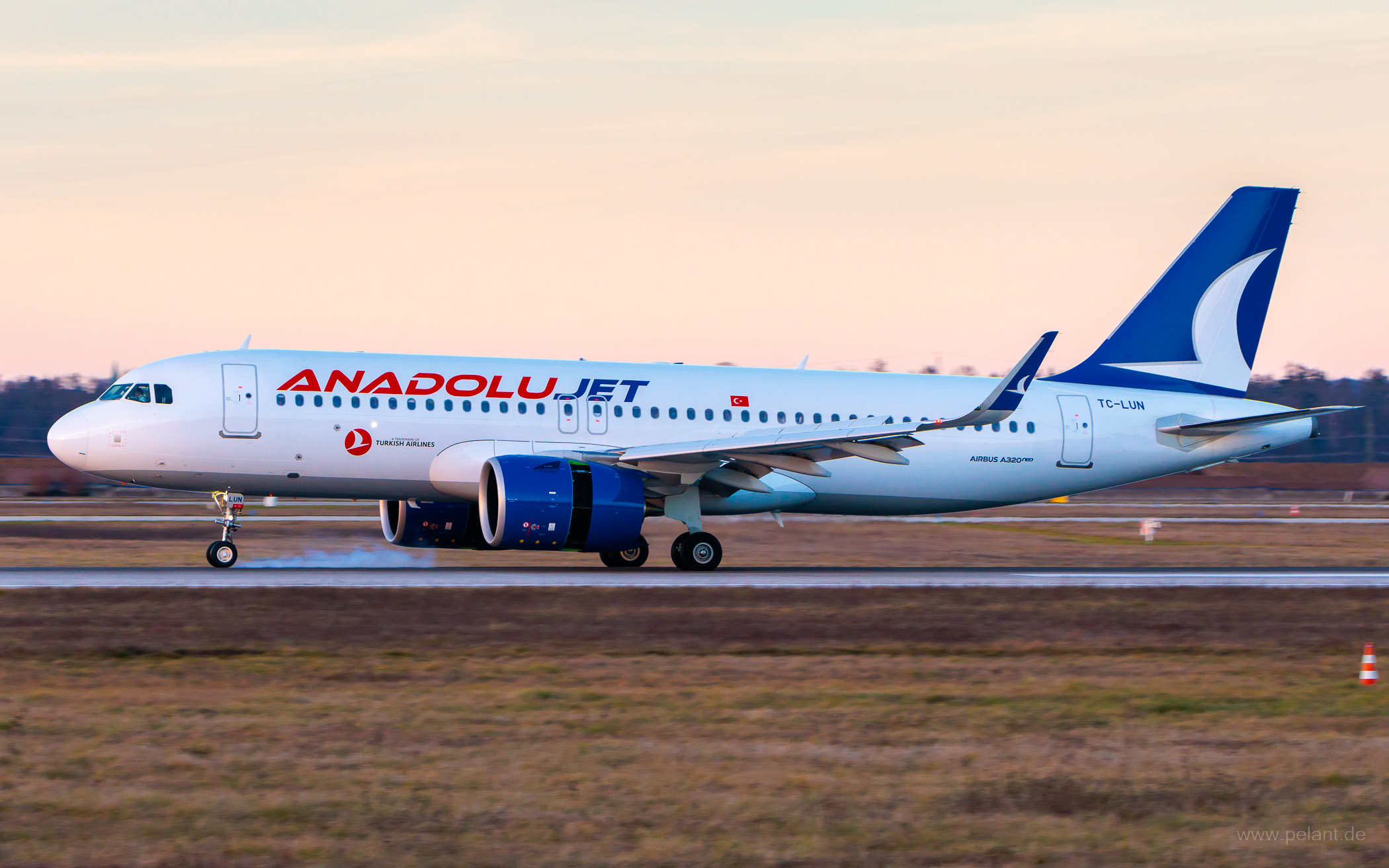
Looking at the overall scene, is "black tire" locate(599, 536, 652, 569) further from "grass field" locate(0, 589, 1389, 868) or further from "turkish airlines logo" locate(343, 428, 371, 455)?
"grass field" locate(0, 589, 1389, 868)

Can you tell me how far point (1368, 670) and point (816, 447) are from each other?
1205 centimetres

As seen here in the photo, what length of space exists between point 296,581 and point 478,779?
44.2 feet

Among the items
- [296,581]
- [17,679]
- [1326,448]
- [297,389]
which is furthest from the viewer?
[1326,448]

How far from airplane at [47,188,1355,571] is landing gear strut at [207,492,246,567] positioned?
4 centimetres

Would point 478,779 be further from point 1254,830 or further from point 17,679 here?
point 17,679

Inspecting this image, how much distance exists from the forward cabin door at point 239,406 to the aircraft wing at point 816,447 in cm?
652

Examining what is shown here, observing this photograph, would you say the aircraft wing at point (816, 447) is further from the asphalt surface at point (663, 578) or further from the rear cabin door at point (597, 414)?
the asphalt surface at point (663, 578)

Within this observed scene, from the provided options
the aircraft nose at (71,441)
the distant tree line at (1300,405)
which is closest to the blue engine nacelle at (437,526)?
the aircraft nose at (71,441)

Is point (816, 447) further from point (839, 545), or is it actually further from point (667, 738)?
point (667, 738)

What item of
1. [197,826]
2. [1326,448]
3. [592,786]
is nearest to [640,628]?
[592,786]

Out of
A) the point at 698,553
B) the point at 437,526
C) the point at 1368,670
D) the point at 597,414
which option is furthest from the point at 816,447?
the point at 1368,670

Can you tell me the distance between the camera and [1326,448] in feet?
415

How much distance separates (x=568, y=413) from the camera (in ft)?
87.0

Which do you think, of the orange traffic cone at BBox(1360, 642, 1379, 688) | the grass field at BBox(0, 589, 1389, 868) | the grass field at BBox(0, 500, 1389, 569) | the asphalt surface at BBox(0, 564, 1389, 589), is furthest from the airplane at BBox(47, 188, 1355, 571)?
the orange traffic cone at BBox(1360, 642, 1379, 688)
